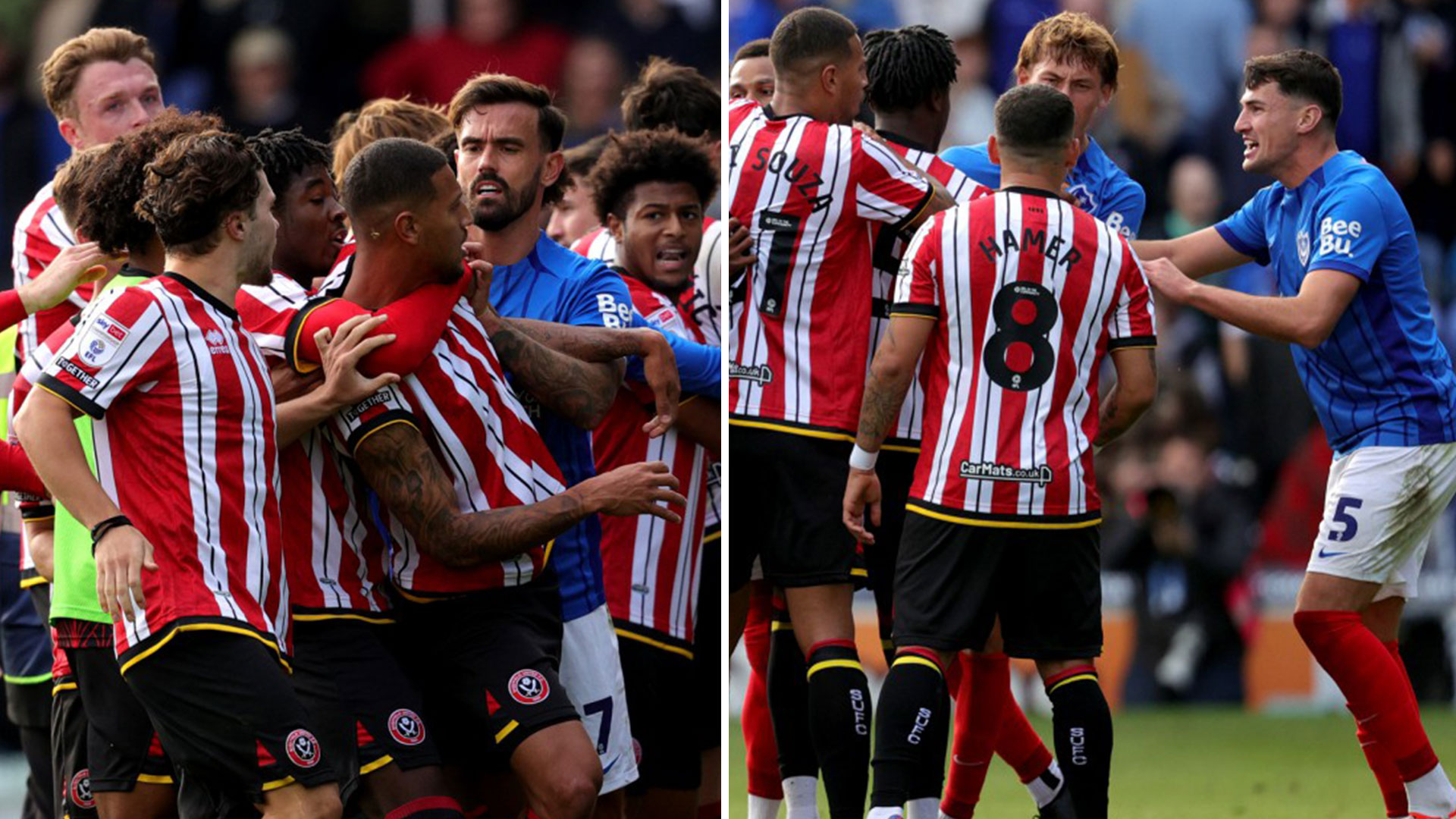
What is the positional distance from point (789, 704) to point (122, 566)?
2119 mm

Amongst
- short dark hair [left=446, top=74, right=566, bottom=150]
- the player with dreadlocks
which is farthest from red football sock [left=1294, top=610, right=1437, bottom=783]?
short dark hair [left=446, top=74, right=566, bottom=150]

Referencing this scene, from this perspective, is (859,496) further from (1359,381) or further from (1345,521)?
(1359,381)

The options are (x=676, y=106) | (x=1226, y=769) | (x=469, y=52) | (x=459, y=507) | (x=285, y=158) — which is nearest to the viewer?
(x=459, y=507)

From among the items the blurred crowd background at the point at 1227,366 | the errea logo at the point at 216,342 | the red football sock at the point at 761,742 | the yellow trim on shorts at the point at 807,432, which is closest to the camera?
the errea logo at the point at 216,342

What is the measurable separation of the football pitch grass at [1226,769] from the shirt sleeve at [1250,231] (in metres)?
1.89

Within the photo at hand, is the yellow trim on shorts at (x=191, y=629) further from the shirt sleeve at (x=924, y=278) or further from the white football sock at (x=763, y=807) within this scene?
the white football sock at (x=763, y=807)

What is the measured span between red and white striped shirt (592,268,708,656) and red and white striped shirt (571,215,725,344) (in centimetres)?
44

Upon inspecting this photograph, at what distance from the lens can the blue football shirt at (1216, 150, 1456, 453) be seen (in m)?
5.38

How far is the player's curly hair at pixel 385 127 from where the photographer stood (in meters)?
5.23

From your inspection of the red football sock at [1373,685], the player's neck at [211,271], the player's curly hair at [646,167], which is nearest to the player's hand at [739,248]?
the player's curly hair at [646,167]

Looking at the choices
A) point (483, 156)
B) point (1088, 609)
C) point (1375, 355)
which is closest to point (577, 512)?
point (483, 156)

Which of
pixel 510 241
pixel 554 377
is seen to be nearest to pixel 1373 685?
pixel 554 377

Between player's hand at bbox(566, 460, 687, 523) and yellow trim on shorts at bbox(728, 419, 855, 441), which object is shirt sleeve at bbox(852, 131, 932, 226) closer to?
yellow trim on shorts at bbox(728, 419, 855, 441)

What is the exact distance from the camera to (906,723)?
4.75 meters
